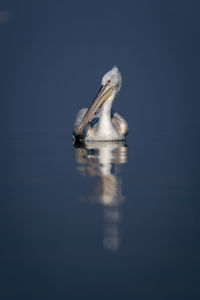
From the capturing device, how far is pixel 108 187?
4121 millimetres

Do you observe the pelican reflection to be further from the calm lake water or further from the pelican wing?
the pelican wing

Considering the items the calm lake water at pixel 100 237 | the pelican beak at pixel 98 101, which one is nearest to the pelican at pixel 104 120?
the pelican beak at pixel 98 101

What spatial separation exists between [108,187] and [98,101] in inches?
239

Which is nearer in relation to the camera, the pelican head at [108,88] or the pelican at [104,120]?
the pelican at [104,120]

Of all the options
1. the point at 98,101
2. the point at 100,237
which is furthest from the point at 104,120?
the point at 100,237

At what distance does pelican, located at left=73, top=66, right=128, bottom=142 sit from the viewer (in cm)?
959

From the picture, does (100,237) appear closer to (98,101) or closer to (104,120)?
(104,120)

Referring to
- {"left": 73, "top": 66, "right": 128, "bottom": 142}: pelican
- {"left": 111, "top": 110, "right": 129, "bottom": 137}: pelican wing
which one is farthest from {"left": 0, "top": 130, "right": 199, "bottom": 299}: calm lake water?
{"left": 111, "top": 110, "right": 129, "bottom": 137}: pelican wing

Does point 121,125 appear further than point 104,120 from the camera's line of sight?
Yes

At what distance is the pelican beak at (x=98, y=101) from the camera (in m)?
9.73

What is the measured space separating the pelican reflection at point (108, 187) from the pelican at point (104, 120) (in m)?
1.98

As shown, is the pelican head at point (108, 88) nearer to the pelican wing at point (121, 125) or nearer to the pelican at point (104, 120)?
the pelican at point (104, 120)
